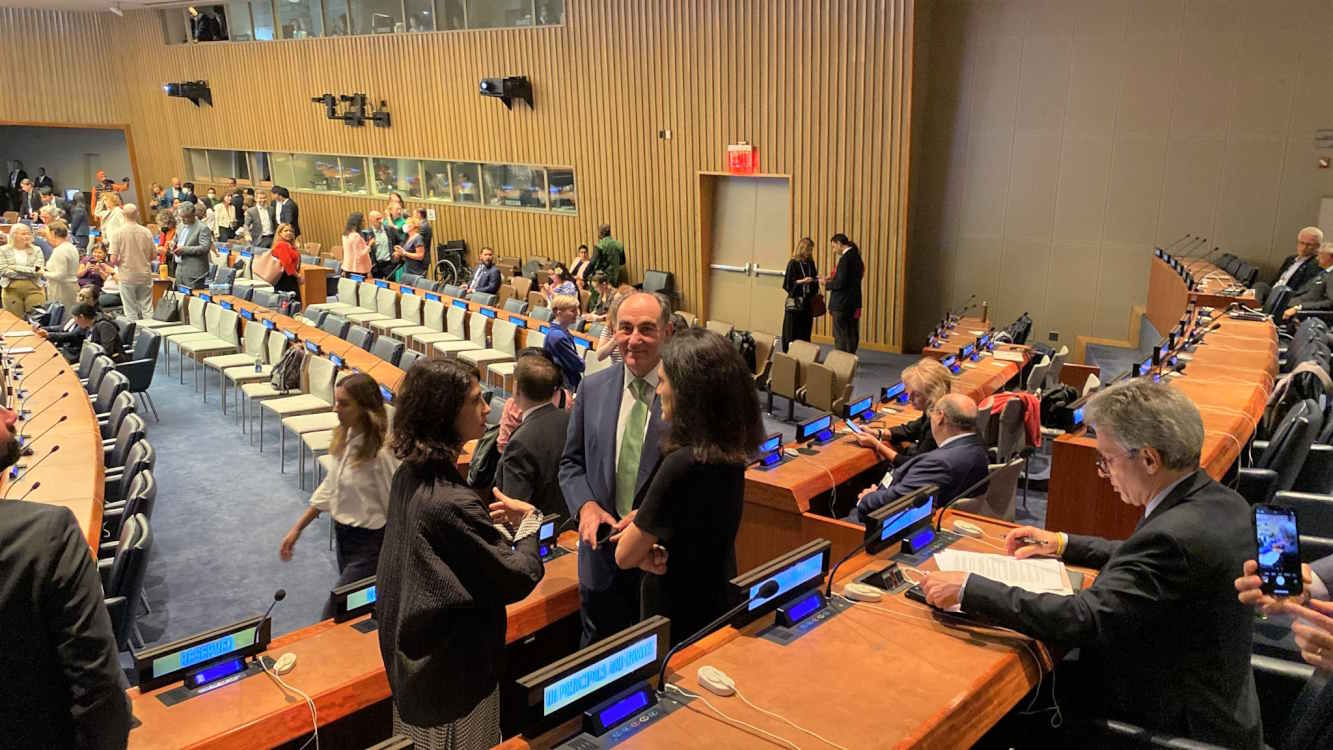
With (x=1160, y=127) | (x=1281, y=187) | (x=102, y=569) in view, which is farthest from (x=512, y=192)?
(x=102, y=569)

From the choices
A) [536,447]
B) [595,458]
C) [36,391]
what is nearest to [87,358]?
[36,391]

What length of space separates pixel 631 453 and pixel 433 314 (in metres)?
7.52

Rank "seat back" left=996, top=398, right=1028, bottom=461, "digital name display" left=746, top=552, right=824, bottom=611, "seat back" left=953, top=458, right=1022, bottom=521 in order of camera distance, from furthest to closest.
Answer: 1. "seat back" left=996, top=398, right=1028, bottom=461
2. "seat back" left=953, top=458, right=1022, bottom=521
3. "digital name display" left=746, top=552, right=824, bottom=611

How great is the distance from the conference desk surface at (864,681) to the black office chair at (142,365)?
7.10 metres

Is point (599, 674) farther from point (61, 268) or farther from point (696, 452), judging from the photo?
point (61, 268)

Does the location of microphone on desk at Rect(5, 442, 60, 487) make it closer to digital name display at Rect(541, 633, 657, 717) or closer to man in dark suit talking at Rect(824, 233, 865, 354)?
digital name display at Rect(541, 633, 657, 717)

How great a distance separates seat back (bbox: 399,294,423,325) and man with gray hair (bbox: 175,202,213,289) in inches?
117

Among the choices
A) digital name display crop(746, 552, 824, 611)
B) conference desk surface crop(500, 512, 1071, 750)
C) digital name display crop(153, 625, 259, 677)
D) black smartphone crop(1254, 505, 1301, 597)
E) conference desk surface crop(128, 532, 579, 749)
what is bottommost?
conference desk surface crop(128, 532, 579, 749)

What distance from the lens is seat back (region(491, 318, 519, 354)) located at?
335 inches

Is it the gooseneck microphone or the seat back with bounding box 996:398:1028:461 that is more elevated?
the gooseneck microphone

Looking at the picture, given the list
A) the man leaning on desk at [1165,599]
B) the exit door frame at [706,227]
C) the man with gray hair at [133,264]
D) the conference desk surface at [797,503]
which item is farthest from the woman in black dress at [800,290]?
the man leaning on desk at [1165,599]

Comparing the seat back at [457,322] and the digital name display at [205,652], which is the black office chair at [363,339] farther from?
the digital name display at [205,652]

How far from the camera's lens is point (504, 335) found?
858cm

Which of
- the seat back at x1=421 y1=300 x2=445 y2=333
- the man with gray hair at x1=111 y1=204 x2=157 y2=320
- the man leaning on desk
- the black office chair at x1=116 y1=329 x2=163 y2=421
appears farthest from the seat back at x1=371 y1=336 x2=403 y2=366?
the man leaning on desk
